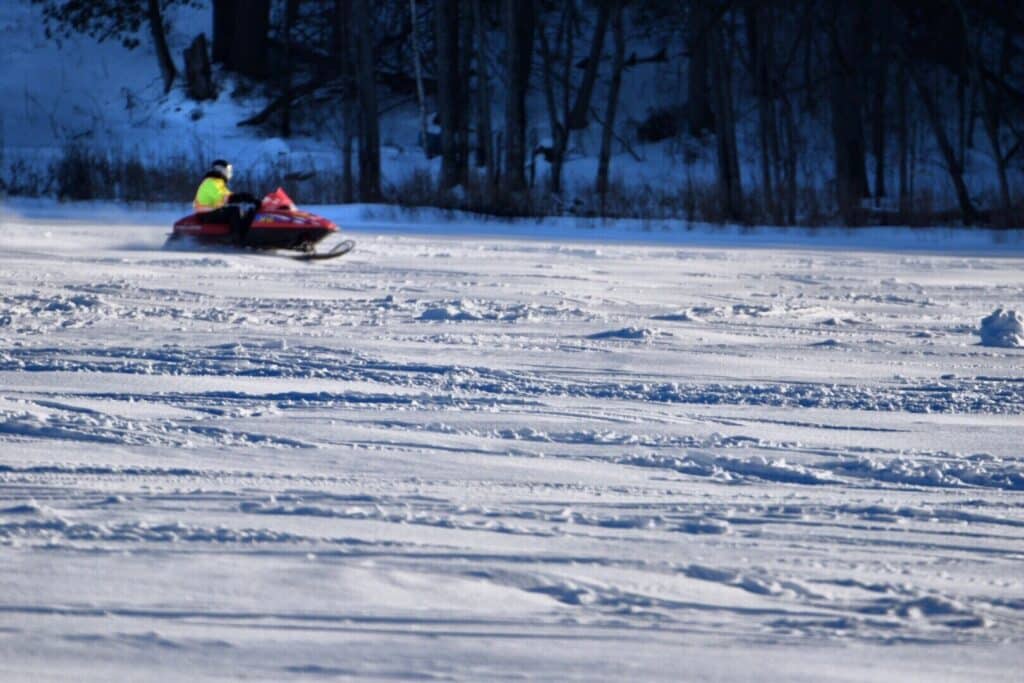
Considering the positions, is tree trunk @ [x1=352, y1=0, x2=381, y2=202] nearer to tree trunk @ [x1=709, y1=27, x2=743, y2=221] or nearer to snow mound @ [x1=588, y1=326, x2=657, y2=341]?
tree trunk @ [x1=709, y1=27, x2=743, y2=221]

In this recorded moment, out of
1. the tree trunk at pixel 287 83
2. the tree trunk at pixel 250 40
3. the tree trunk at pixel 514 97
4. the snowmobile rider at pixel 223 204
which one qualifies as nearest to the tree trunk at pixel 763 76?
the tree trunk at pixel 514 97

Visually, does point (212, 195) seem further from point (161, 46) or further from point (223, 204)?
point (161, 46)

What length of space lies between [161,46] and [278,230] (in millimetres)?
25131

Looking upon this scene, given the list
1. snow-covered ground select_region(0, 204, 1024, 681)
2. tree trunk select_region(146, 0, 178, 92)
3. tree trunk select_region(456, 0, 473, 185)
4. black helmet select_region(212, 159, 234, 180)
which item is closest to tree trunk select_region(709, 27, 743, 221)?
tree trunk select_region(456, 0, 473, 185)

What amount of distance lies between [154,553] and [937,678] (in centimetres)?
189

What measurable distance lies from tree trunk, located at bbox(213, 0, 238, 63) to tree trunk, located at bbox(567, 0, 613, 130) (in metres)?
9.93

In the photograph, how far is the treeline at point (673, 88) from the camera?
24625 millimetres

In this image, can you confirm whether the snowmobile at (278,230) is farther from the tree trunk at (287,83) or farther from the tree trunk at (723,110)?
the tree trunk at (287,83)

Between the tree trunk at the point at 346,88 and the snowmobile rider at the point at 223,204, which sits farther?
the tree trunk at the point at 346,88

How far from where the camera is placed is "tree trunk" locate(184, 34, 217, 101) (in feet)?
117

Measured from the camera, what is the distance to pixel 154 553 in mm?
3469

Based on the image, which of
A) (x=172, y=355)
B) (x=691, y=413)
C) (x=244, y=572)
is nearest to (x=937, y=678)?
(x=244, y=572)

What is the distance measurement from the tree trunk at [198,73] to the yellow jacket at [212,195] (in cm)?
2239

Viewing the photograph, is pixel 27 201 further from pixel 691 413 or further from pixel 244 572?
pixel 244 572
